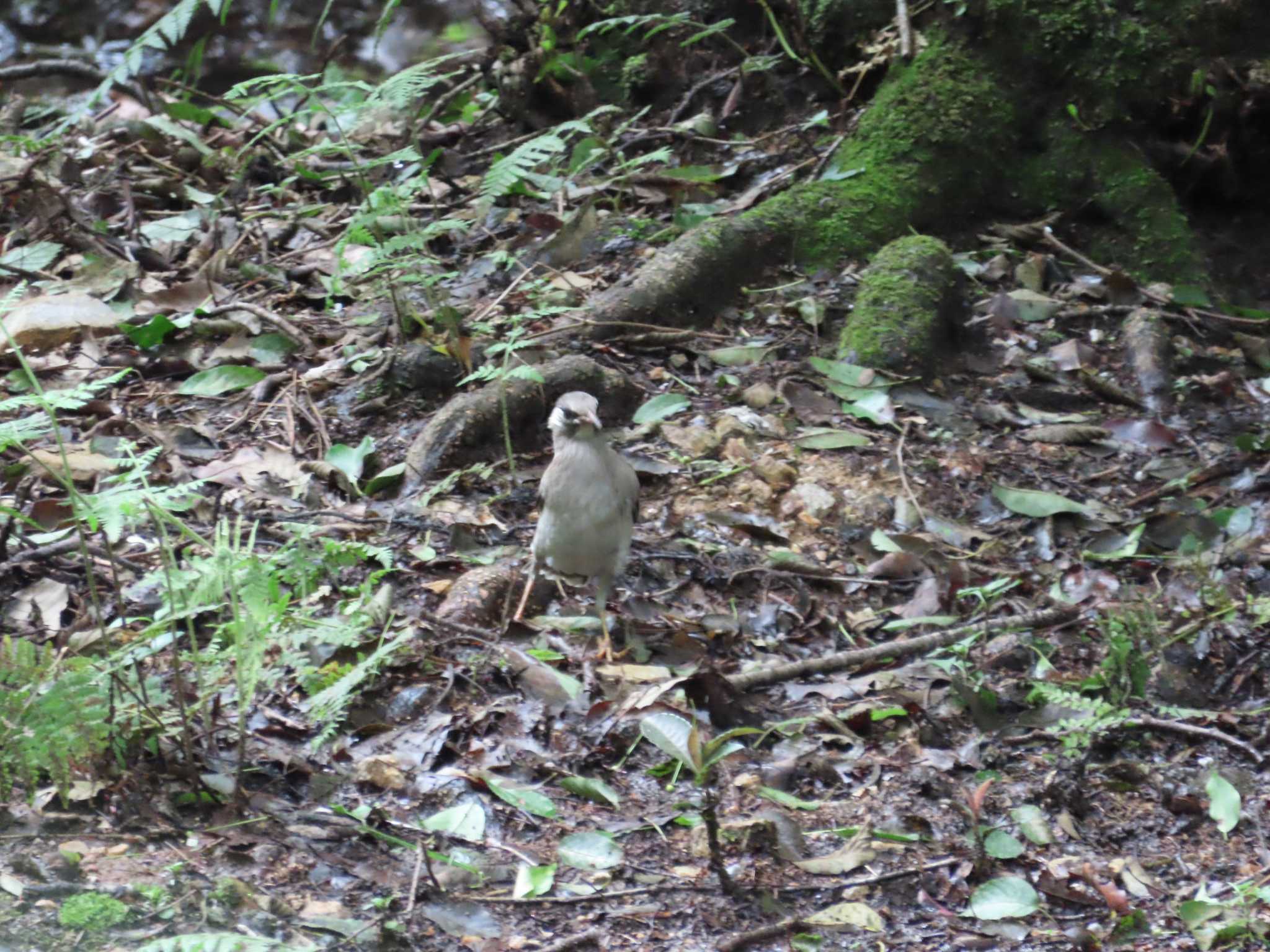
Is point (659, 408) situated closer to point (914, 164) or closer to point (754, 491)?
point (754, 491)

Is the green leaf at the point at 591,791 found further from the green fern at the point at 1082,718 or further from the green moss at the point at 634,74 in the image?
the green moss at the point at 634,74

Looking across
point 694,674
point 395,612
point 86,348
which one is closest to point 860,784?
point 694,674

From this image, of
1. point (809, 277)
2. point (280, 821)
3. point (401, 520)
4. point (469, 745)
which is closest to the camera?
point (280, 821)

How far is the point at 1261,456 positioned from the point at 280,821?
14.6ft

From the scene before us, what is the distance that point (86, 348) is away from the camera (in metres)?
6.49

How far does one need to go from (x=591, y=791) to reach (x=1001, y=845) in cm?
122

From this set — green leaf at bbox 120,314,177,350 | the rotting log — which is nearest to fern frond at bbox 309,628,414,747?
green leaf at bbox 120,314,177,350

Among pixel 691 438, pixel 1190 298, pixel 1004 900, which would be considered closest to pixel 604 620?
pixel 691 438

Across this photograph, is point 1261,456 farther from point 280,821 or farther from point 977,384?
point 280,821

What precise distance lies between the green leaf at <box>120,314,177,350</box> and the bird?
237 cm

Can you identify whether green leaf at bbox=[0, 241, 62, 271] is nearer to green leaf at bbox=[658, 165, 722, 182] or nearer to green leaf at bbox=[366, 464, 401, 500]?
green leaf at bbox=[366, 464, 401, 500]

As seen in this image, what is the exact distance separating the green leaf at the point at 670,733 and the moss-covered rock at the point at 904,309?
292 centimetres

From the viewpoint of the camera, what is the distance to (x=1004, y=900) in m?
3.64

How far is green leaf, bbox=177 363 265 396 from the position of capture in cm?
630
